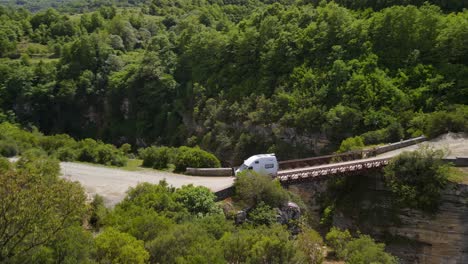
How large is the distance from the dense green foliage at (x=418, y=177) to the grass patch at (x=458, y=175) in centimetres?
41

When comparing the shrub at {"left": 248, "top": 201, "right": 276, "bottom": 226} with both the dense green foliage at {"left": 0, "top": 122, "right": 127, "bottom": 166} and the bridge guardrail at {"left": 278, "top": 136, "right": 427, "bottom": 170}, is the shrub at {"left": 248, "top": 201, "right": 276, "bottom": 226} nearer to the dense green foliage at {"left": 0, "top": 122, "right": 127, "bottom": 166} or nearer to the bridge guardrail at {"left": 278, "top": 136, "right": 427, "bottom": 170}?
the bridge guardrail at {"left": 278, "top": 136, "right": 427, "bottom": 170}

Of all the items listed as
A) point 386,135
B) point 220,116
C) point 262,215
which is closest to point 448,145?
point 386,135

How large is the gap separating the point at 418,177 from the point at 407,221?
292 cm

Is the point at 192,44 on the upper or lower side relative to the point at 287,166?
upper

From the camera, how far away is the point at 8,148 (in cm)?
3344

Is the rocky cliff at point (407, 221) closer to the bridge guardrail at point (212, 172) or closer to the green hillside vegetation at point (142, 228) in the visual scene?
the green hillside vegetation at point (142, 228)

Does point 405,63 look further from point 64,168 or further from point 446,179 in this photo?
point 64,168

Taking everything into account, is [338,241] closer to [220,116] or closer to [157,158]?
[157,158]

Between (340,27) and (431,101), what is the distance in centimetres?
1354

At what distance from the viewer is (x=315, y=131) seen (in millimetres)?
41750

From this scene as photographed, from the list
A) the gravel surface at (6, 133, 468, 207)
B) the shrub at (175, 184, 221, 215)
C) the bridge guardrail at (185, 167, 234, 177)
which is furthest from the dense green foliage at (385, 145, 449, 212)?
the shrub at (175, 184, 221, 215)

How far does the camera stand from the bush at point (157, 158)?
3394 cm

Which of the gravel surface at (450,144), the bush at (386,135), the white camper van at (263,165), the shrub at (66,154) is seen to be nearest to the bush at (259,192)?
the white camper van at (263,165)

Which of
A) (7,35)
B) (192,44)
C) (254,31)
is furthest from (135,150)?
(7,35)
